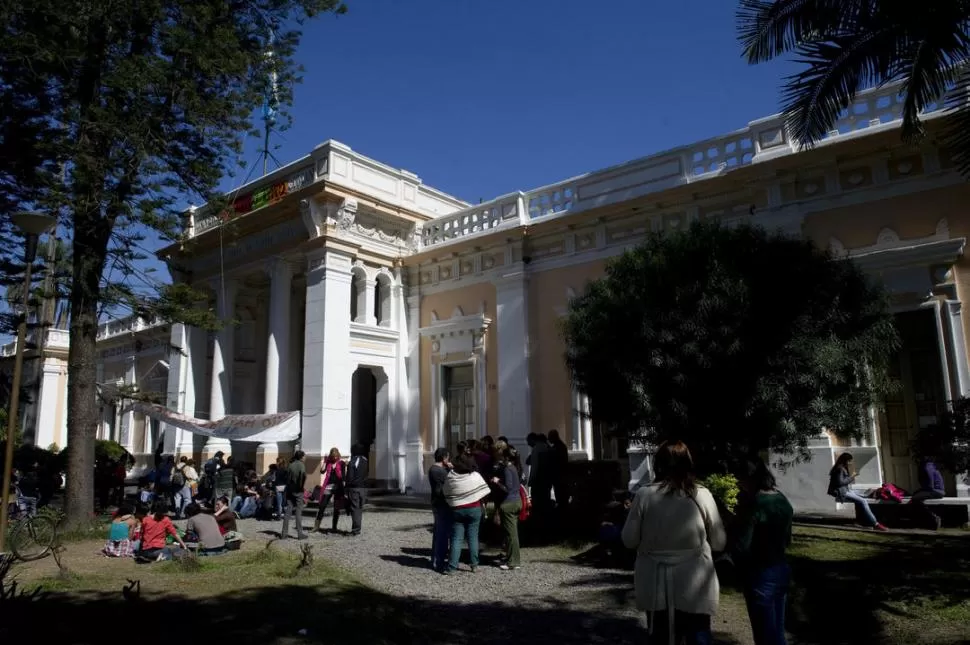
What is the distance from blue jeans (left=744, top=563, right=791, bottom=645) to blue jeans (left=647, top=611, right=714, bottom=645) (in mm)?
661

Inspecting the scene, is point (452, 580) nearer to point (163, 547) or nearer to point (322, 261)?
point (163, 547)

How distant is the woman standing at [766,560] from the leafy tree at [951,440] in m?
3.26

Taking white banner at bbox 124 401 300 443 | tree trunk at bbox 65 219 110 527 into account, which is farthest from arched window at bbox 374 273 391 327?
tree trunk at bbox 65 219 110 527

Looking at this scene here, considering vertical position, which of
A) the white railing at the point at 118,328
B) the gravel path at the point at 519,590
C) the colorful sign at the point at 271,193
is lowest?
the gravel path at the point at 519,590

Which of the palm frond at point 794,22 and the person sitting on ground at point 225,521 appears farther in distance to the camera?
the person sitting on ground at point 225,521

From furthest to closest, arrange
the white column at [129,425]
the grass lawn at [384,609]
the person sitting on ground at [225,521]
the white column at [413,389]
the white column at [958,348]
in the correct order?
the white column at [129,425] → the white column at [413,389] → the white column at [958,348] → the person sitting on ground at [225,521] → the grass lawn at [384,609]

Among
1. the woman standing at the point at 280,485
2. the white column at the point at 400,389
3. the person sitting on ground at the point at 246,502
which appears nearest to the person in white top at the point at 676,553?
the woman standing at the point at 280,485

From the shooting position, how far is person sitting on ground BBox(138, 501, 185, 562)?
28.5ft

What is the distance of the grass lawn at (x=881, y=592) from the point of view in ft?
18.8

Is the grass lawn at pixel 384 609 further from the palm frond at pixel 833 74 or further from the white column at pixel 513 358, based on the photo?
the white column at pixel 513 358

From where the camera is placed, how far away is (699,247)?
339 inches

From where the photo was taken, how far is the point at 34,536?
9.21m

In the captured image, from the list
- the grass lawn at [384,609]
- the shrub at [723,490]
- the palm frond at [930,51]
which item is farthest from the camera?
the shrub at [723,490]

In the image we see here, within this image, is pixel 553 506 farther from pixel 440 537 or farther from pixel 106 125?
pixel 106 125
